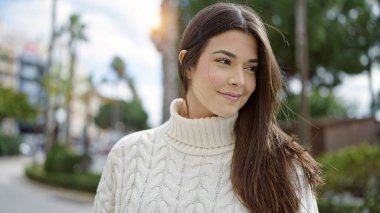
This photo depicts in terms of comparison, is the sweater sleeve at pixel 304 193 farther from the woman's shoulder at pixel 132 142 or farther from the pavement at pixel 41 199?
the pavement at pixel 41 199

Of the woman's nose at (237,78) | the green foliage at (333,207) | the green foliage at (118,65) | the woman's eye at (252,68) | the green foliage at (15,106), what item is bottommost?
the green foliage at (15,106)

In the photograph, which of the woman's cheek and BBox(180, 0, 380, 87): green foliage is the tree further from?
the woman's cheek

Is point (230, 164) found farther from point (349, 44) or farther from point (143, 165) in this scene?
point (349, 44)

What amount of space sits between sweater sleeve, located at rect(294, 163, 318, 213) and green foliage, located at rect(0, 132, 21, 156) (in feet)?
130

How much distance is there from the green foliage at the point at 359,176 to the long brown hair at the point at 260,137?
4958 mm

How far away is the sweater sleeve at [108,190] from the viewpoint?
1.96m

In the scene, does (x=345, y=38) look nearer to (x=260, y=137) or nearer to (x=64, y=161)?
(x=64, y=161)

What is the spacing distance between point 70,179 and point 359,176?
1235 cm

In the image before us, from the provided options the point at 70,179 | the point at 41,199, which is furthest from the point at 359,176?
the point at 70,179

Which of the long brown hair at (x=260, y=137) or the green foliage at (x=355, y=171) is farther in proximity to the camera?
the green foliage at (x=355, y=171)

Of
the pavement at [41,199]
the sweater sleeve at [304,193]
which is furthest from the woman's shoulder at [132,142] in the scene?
the pavement at [41,199]

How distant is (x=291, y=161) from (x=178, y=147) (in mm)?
462

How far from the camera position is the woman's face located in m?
1.71

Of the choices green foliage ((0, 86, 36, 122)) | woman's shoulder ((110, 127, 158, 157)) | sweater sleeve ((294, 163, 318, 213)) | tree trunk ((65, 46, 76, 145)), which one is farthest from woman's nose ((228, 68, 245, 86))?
green foliage ((0, 86, 36, 122))
